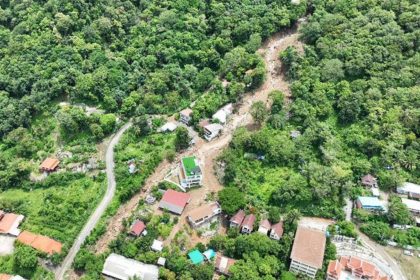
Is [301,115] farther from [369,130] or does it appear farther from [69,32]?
[69,32]

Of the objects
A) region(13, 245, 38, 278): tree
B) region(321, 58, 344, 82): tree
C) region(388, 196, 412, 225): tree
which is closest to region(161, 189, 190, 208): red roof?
region(13, 245, 38, 278): tree

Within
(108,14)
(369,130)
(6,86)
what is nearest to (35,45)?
(6,86)

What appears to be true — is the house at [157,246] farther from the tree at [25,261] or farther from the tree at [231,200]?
the tree at [25,261]

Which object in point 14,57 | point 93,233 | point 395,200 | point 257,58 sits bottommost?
point 395,200

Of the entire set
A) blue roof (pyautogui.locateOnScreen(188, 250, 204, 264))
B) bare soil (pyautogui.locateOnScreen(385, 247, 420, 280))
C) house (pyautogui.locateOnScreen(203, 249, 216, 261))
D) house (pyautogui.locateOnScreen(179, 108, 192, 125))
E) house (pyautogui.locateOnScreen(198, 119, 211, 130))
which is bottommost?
bare soil (pyautogui.locateOnScreen(385, 247, 420, 280))

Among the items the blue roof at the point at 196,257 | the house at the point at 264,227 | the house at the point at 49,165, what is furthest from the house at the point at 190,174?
the house at the point at 49,165

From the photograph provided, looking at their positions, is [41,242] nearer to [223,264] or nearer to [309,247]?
[223,264]

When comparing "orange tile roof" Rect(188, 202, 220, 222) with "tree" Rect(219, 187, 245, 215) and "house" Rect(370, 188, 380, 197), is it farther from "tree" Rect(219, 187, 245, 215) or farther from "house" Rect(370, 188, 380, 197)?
"house" Rect(370, 188, 380, 197)
